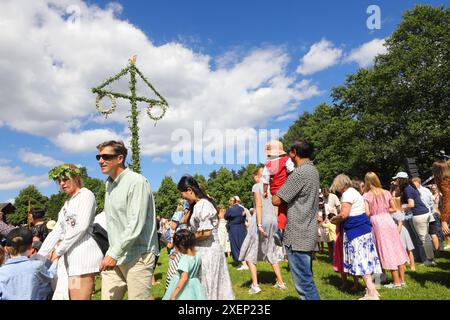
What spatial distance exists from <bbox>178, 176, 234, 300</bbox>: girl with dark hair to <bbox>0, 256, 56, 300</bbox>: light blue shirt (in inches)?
72.1

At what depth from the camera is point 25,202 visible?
67688mm

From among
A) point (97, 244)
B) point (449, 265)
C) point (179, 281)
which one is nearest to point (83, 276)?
point (97, 244)

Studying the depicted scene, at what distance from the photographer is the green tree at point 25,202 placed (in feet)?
220

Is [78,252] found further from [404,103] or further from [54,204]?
[54,204]

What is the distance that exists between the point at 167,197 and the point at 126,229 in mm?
60207

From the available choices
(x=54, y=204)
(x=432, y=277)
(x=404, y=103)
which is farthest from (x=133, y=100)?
(x=54, y=204)

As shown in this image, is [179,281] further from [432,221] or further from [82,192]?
[432,221]

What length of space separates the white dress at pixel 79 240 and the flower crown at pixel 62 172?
11.5 inches

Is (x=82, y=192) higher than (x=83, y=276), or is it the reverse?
(x=82, y=192)

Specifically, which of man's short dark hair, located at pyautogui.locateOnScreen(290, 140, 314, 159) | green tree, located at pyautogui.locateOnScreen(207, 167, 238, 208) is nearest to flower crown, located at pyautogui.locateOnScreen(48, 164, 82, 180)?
man's short dark hair, located at pyautogui.locateOnScreen(290, 140, 314, 159)

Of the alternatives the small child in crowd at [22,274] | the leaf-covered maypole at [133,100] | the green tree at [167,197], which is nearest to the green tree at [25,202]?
the green tree at [167,197]

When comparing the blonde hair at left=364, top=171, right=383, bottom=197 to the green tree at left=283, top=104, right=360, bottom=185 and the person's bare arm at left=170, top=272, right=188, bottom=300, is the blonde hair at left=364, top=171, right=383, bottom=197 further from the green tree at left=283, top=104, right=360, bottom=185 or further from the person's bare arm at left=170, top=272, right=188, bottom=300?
the green tree at left=283, top=104, right=360, bottom=185

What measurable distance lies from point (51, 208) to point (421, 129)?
74.2 metres

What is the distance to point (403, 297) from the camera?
18.0 ft
